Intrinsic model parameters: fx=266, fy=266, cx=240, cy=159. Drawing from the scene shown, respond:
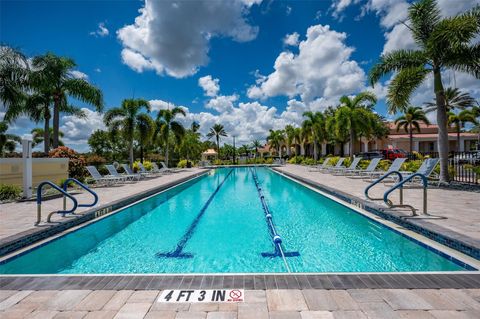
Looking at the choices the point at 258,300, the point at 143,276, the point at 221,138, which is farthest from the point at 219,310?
the point at 221,138

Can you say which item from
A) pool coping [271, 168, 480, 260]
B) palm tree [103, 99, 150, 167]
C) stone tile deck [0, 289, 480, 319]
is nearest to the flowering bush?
palm tree [103, 99, 150, 167]

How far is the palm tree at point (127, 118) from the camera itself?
19.8 meters

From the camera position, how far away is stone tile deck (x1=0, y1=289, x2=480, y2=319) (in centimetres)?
232

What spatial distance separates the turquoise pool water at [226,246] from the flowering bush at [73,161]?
7.53 meters

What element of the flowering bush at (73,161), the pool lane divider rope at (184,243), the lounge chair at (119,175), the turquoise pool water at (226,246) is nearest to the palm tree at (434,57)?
the turquoise pool water at (226,246)

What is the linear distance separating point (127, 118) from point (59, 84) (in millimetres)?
4839

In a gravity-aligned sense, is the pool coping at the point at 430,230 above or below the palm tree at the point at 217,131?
below

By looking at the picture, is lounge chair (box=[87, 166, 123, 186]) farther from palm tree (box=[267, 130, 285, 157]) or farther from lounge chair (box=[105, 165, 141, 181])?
palm tree (box=[267, 130, 285, 157])

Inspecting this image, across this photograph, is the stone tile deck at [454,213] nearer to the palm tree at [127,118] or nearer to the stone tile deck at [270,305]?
the stone tile deck at [270,305]

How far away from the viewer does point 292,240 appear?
5.46m

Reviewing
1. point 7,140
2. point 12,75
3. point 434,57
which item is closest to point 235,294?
point 434,57

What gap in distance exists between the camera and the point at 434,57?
420 inches

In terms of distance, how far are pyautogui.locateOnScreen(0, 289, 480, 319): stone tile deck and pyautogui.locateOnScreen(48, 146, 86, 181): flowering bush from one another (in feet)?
40.2

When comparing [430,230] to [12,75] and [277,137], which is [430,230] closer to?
[12,75]
